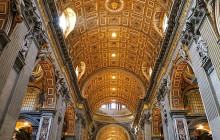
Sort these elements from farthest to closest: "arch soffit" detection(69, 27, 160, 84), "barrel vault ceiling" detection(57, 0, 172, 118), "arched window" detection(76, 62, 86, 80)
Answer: "arched window" detection(76, 62, 86, 80), "arch soffit" detection(69, 27, 160, 84), "barrel vault ceiling" detection(57, 0, 172, 118)

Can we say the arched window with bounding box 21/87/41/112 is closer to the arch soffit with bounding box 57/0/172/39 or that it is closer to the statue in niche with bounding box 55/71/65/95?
the statue in niche with bounding box 55/71/65/95

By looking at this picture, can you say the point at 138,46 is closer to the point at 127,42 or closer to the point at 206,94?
the point at 127,42

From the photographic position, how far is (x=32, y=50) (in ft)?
28.7

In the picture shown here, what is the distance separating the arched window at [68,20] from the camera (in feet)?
46.9

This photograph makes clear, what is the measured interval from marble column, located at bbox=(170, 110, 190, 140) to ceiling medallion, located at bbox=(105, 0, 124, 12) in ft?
27.9

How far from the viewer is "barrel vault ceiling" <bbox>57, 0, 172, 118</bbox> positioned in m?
14.7

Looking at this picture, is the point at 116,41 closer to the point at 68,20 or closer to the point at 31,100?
the point at 68,20

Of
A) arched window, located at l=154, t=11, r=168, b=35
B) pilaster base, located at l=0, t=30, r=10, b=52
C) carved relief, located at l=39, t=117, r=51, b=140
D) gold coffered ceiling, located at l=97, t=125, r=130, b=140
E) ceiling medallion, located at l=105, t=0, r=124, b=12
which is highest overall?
ceiling medallion, located at l=105, t=0, r=124, b=12

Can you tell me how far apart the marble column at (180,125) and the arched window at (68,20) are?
9140 millimetres

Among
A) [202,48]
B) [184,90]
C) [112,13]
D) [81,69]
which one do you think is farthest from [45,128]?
[184,90]

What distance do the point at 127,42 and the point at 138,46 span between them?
3.59 feet

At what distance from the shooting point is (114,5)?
1500 cm

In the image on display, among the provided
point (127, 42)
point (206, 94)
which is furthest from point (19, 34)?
point (127, 42)

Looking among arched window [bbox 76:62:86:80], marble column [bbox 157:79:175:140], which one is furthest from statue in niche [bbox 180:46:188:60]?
arched window [bbox 76:62:86:80]
